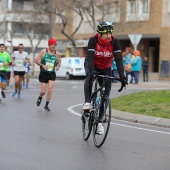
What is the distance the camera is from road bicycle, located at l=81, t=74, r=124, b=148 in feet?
28.1

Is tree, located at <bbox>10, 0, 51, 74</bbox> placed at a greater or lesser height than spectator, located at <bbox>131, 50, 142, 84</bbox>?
greater

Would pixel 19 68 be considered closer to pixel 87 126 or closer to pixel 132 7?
pixel 87 126

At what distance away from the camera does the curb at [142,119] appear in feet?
38.6

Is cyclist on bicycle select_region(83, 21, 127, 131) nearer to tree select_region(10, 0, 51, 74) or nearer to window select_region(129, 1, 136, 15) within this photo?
window select_region(129, 1, 136, 15)

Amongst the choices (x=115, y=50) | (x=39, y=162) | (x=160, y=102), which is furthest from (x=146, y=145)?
(x=160, y=102)

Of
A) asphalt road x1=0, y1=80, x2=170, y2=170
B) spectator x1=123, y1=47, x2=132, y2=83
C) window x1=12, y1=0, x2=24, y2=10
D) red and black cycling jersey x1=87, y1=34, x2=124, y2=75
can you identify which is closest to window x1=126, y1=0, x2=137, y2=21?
spectator x1=123, y1=47, x2=132, y2=83

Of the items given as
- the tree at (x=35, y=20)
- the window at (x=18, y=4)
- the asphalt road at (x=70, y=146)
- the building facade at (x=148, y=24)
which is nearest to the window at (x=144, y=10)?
the building facade at (x=148, y=24)

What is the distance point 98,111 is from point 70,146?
72cm

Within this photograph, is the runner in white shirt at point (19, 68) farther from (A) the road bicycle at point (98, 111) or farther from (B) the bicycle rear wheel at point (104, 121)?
(B) the bicycle rear wheel at point (104, 121)

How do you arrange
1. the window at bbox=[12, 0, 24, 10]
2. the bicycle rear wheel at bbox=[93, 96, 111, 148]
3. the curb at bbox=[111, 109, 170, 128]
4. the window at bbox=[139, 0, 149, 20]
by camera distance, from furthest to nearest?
the window at bbox=[12, 0, 24, 10], the window at bbox=[139, 0, 149, 20], the curb at bbox=[111, 109, 170, 128], the bicycle rear wheel at bbox=[93, 96, 111, 148]

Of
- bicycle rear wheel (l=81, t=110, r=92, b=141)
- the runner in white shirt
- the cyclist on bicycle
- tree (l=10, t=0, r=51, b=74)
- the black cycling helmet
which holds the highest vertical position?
tree (l=10, t=0, r=51, b=74)

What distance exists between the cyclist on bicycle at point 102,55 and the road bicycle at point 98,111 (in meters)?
0.09

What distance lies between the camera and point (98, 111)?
879cm

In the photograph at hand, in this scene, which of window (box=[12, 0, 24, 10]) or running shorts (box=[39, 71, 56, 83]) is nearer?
running shorts (box=[39, 71, 56, 83])
